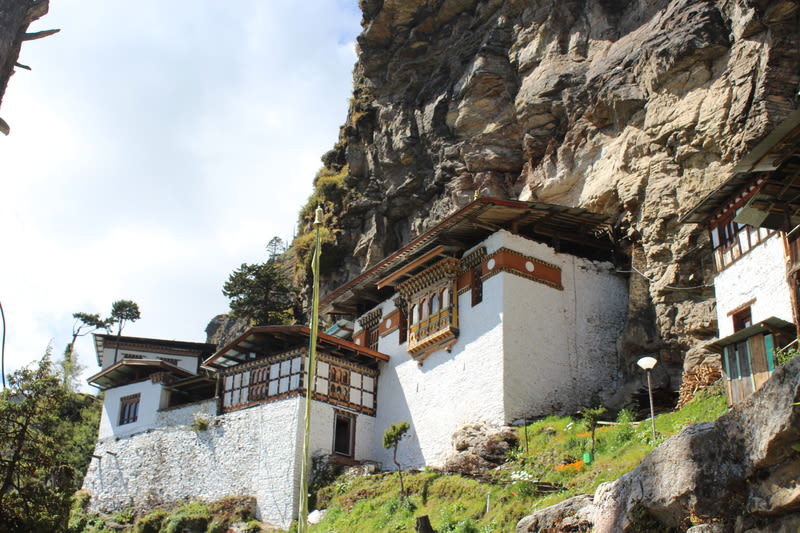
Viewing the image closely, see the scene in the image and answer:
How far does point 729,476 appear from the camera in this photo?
49.3 feet

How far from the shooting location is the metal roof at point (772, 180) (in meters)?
22.3

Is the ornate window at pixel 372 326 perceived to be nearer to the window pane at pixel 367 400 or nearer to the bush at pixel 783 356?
the window pane at pixel 367 400

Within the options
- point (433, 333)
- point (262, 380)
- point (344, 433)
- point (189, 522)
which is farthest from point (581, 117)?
point (189, 522)

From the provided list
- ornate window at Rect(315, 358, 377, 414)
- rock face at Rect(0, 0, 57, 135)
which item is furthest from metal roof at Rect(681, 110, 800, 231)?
rock face at Rect(0, 0, 57, 135)

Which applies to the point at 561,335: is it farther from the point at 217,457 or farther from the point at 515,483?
the point at 217,457

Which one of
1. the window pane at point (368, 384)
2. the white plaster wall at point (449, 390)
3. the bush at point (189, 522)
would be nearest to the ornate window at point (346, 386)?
the window pane at point (368, 384)

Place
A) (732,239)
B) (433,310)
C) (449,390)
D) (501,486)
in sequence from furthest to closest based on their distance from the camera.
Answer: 1. (433,310)
2. (449,390)
3. (732,239)
4. (501,486)

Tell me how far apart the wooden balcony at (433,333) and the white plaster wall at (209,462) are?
17.7 feet

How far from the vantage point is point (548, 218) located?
3475 cm

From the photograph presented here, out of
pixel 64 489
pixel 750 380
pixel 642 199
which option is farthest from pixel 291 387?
pixel 750 380

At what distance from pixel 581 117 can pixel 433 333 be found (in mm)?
11612

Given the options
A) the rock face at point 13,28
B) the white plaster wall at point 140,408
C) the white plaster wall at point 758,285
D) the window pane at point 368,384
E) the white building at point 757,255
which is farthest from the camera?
the white plaster wall at point 140,408

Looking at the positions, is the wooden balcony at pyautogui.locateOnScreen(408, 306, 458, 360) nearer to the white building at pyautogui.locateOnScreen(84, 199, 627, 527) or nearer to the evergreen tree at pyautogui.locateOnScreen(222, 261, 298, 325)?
the white building at pyautogui.locateOnScreen(84, 199, 627, 527)

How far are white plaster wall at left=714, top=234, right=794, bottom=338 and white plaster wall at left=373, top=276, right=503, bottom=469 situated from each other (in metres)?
8.51
